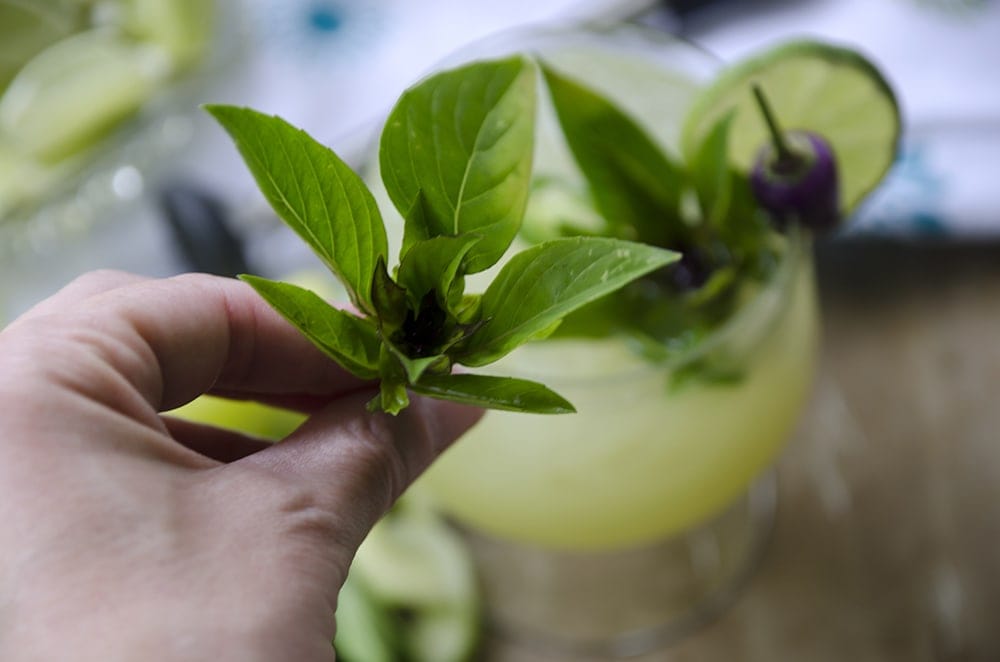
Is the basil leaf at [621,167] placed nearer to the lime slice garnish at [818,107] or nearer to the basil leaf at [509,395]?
the lime slice garnish at [818,107]

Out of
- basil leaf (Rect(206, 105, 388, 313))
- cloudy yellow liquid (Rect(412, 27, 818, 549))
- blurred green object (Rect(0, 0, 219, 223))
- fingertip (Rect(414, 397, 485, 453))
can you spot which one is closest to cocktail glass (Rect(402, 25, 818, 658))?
cloudy yellow liquid (Rect(412, 27, 818, 549))

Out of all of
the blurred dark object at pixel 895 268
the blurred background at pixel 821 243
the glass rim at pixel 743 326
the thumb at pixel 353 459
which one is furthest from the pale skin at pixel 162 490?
the blurred dark object at pixel 895 268

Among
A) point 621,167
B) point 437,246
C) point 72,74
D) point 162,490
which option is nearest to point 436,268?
point 437,246

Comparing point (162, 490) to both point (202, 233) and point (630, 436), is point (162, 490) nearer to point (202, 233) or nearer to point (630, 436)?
point (630, 436)

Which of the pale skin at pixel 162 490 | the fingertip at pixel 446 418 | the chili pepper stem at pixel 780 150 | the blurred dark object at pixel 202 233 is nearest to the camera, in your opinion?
the pale skin at pixel 162 490

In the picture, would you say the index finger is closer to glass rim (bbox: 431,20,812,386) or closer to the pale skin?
the pale skin
